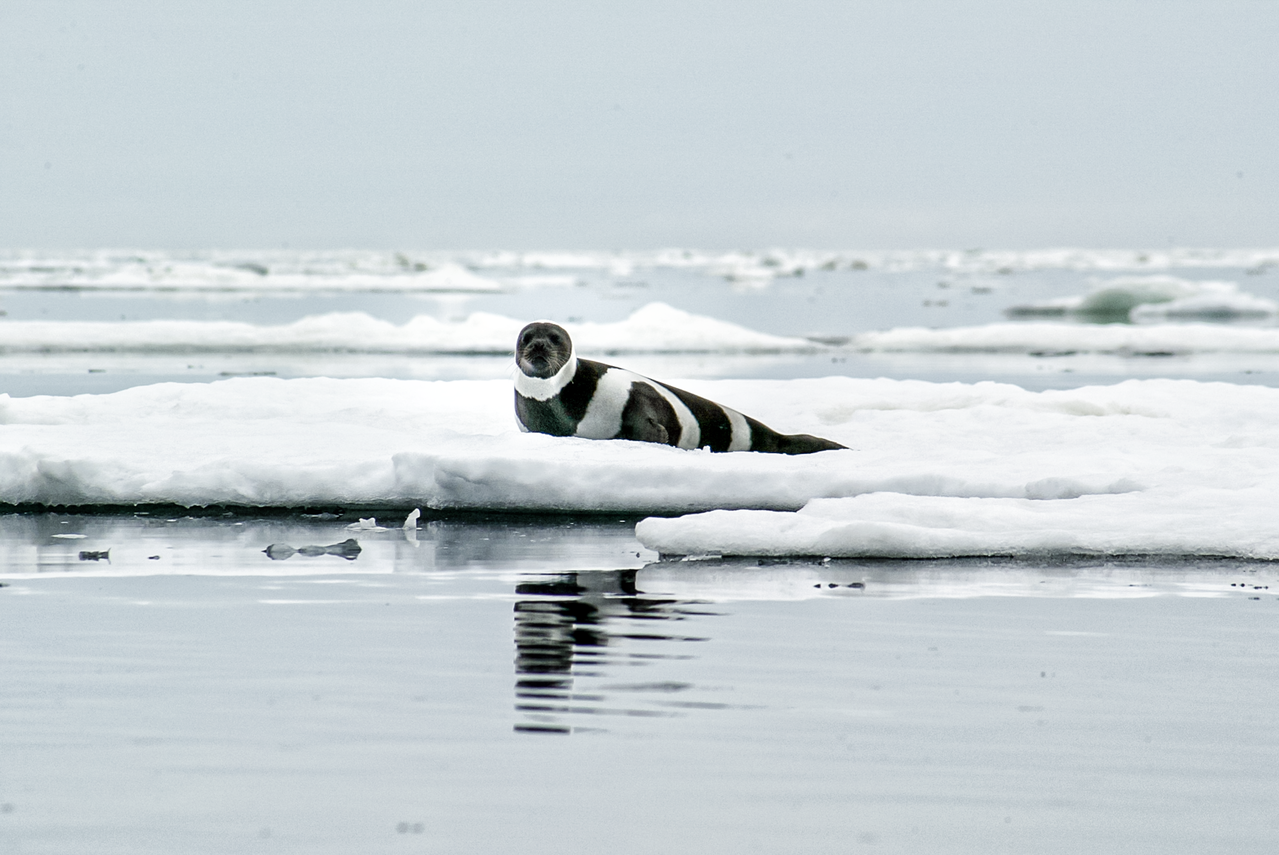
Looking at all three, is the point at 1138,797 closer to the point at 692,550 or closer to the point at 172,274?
the point at 692,550

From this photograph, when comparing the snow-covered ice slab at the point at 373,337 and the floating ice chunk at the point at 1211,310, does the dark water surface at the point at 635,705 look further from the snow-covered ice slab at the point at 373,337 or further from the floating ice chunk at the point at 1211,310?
the floating ice chunk at the point at 1211,310

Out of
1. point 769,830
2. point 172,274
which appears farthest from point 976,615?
point 172,274

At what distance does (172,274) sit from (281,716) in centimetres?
4049

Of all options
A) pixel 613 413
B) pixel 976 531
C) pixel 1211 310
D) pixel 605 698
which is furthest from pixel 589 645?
pixel 1211 310

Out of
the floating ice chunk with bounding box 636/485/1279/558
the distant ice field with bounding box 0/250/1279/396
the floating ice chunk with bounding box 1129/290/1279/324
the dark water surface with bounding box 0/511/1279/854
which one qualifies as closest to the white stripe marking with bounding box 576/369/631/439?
the floating ice chunk with bounding box 636/485/1279/558

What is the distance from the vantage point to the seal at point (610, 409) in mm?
8094

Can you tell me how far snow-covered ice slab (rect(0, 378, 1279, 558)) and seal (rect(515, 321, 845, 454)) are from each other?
0.33 metres

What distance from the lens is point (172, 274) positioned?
41.9m

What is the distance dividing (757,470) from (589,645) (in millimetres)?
2643

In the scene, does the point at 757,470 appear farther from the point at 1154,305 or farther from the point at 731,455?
the point at 1154,305

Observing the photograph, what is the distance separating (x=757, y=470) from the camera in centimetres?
666

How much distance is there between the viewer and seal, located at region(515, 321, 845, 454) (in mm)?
8094

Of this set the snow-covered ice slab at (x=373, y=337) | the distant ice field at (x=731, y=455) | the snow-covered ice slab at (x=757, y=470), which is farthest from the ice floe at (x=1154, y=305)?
the snow-covered ice slab at (x=757, y=470)

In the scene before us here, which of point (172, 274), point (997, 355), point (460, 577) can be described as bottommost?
point (460, 577)
